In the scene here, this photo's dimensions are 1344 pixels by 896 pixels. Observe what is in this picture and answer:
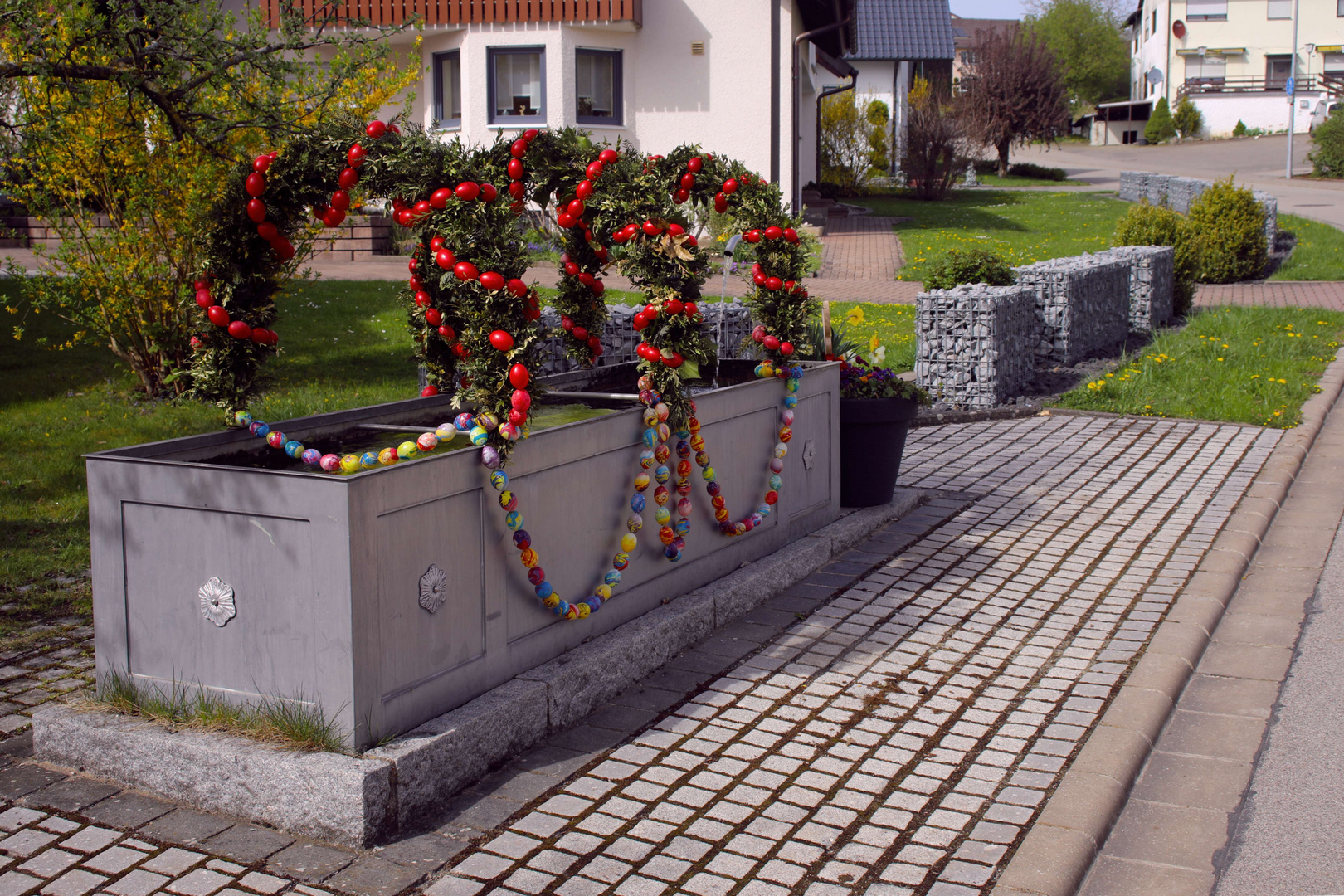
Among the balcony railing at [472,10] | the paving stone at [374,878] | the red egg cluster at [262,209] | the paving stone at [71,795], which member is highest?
the balcony railing at [472,10]

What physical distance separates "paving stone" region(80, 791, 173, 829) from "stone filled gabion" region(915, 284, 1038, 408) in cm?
811

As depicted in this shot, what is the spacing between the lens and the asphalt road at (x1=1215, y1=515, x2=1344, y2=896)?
3609 mm

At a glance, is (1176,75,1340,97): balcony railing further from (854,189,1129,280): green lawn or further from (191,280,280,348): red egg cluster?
(191,280,280,348): red egg cluster

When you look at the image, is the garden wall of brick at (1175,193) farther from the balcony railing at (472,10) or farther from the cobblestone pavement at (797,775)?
the cobblestone pavement at (797,775)

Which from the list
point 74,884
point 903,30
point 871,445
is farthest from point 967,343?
point 903,30

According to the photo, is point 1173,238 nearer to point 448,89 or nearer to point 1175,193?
point 1175,193

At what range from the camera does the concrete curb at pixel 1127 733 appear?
3.56 metres

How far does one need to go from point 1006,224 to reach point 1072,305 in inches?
638

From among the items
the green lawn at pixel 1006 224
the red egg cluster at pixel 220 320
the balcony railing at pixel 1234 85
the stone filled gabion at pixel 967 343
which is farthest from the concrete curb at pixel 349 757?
the balcony railing at pixel 1234 85

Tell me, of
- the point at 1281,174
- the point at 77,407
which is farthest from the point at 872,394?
the point at 1281,174

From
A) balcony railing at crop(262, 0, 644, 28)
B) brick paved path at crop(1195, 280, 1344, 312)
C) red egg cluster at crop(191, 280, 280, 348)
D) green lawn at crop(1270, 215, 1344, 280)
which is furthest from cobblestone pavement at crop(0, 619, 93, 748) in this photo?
green lawn at crop(1270, 215, 1344, 280)

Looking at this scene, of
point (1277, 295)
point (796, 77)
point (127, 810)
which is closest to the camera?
point (127, 810)

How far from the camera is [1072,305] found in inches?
488

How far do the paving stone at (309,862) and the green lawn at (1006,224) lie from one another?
51.2 ft
